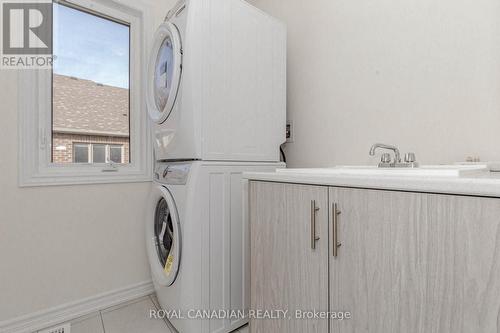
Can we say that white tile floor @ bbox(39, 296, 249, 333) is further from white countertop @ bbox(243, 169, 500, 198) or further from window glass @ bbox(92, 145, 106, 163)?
white countertop @ bbox(243, 169, 500, 198)

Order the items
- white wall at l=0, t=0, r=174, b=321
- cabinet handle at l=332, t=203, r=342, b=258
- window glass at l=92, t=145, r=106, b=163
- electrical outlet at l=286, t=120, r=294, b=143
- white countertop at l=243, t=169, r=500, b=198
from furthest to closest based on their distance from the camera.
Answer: electrical outlet at l=286, t=120, r=294, b=143
window glass at l=92, t=145, r=106, b=163
white wall at l=0, t=0, r=174, b=321
cabinet handle at l=332, t=203, r=342, b=258
white countertop at l=243, t=169, r=500, b=198

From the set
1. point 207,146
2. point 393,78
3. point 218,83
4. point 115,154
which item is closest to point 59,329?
point 115,154

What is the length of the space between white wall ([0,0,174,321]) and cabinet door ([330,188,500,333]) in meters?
1.44

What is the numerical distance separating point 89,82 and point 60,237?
0.98 metres

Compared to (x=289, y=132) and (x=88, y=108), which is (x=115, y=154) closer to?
(x=88, y=108)

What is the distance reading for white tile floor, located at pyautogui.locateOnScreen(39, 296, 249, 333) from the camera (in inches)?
58.6

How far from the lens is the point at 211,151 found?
1.36m

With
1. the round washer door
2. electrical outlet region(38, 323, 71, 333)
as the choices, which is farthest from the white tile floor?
the round washer door

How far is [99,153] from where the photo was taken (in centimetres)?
182

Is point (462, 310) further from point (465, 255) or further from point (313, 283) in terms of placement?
point (313, 283)

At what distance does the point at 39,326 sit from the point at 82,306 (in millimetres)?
208

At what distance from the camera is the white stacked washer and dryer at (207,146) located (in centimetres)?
131

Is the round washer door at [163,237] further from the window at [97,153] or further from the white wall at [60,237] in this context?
the window at [97,153]

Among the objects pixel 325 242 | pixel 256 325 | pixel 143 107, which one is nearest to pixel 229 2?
pixel 143 107
